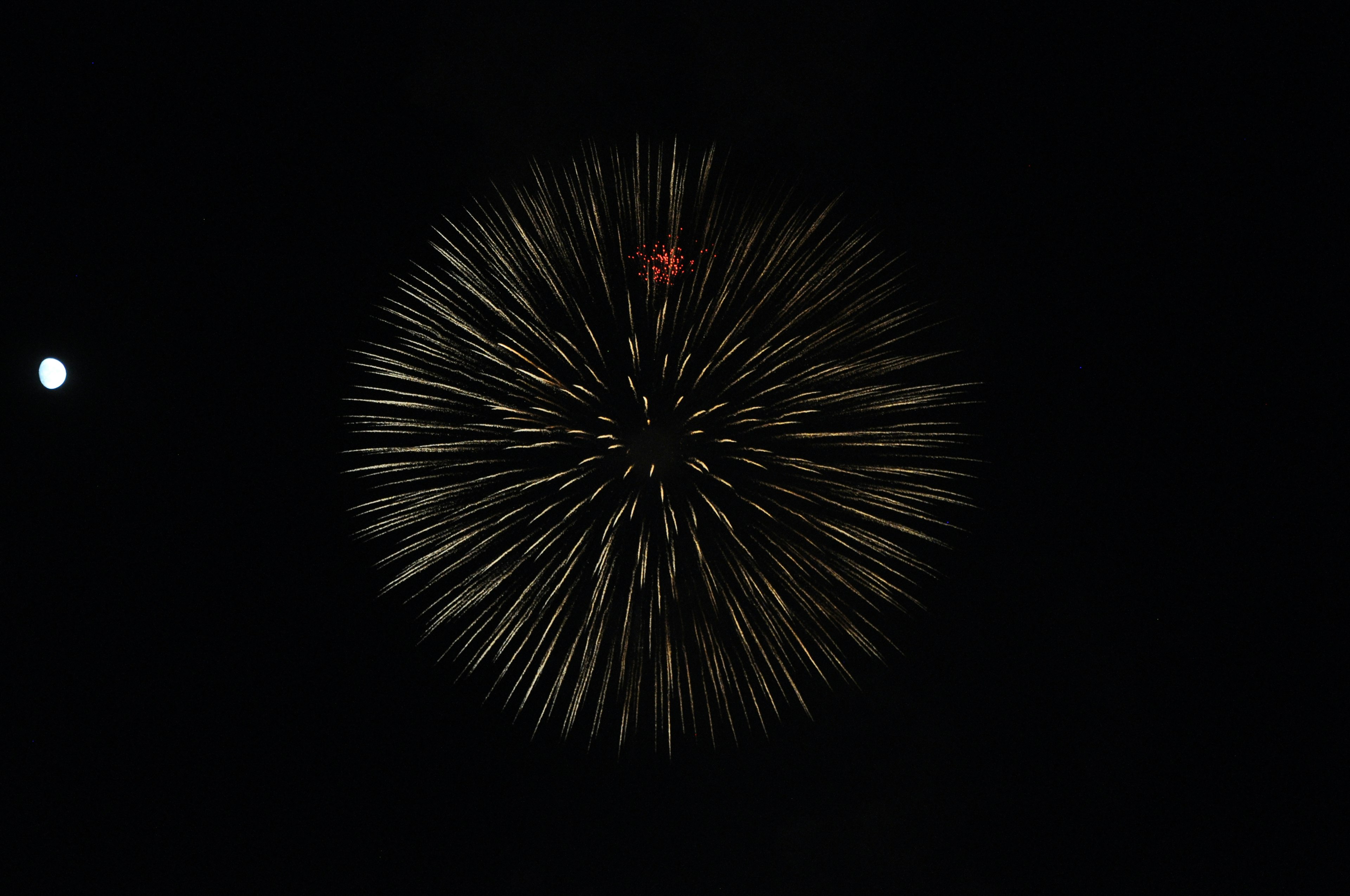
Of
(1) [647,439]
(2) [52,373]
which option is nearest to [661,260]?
(1) [647,439]

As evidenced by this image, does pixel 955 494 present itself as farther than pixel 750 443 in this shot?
Yes

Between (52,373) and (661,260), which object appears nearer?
(661,260)

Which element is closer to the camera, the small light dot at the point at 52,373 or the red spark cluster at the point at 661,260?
the red spark cluster at the point at 661,260

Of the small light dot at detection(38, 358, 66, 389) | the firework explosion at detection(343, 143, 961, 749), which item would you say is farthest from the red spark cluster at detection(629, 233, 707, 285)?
the small light dot at detection(38, 358, 66, 389)

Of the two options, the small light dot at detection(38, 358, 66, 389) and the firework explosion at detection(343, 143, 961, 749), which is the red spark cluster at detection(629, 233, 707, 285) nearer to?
the firework explosion at detection(343, 143, 961, 749)

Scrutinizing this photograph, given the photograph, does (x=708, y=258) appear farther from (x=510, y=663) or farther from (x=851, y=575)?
(x=510, y=663)

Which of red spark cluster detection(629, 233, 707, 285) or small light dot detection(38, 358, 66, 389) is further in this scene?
small light dot detection(38, 358, 66, 389)

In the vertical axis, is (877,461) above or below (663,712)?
above

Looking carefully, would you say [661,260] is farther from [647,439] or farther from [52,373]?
[52,373]

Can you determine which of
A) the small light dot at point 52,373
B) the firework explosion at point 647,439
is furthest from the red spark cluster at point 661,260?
the small light dot at point 52,373

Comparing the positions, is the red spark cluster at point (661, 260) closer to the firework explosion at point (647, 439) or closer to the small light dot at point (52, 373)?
the firework explosion at point (647, 439)

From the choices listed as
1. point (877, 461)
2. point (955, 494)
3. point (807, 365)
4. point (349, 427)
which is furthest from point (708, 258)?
point (349, 427)
